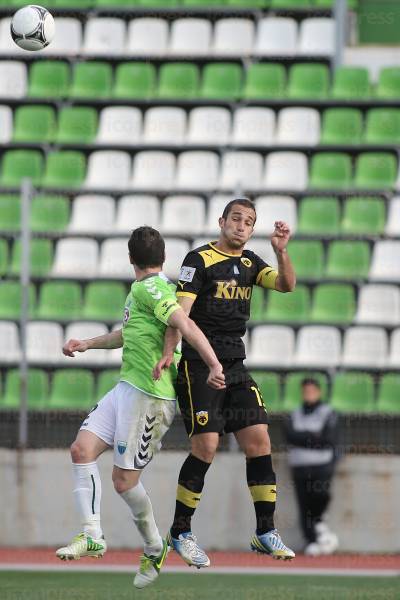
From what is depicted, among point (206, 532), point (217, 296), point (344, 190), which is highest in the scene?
point (344, 190)

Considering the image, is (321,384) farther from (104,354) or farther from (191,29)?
(191,29)

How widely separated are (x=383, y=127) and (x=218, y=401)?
824 centimetres

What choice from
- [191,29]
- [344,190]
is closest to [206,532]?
[344,190]

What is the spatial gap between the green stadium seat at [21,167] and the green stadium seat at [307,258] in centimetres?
316

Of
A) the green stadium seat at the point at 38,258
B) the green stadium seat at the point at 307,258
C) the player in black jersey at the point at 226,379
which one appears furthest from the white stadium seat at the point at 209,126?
the player in black jersey at the point at 226,379

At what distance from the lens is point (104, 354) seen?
13.7 m

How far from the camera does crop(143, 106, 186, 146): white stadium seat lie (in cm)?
1556

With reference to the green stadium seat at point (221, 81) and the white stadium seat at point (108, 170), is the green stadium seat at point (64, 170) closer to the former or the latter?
the white stadium seat at point (108, 170)

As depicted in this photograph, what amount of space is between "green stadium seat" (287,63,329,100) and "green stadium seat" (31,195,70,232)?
2.99 m

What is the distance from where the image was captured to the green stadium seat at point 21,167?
1538 centimetres

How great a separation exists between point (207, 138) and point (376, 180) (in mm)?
1951

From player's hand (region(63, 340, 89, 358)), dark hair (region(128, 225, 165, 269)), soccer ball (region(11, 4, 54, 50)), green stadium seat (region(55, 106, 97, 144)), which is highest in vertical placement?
soccer ball (region(11, 4, 54, 50))

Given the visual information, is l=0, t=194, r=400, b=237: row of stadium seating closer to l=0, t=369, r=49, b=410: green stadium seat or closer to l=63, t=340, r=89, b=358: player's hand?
l=0, t=369, r=49, b=410: green stadium seat

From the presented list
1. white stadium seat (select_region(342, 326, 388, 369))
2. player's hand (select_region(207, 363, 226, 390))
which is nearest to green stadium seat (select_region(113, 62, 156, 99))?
white stadium seat (select_region(342, 326, 388, 369))
